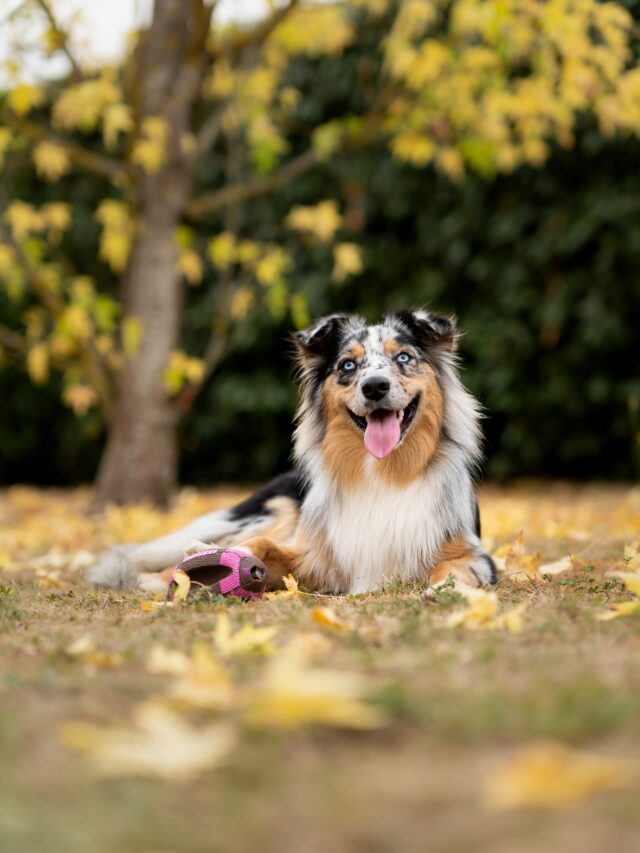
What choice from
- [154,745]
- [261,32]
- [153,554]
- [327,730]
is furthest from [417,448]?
[261,32]

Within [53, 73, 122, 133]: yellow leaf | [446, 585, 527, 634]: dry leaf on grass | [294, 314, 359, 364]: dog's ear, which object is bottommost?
[446, 585, 527, 634]: dry leaf on grass

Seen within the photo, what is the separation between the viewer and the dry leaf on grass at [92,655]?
244 cm

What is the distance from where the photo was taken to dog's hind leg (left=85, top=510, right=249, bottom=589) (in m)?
4.27

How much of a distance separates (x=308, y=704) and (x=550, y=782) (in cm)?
44

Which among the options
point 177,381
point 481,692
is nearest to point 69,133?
point 177,381

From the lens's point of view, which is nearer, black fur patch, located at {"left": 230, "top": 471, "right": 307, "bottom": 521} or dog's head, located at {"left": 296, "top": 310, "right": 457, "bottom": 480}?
dog's head, located at {"left": 296, "top": 310, "right": 457, "bottom": 480}

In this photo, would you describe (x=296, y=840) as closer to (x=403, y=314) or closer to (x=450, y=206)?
(x=403, y=314)

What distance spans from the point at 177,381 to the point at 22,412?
16.8ft

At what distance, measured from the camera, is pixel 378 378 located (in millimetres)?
3717

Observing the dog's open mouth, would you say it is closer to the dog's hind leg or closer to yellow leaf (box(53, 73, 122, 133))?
the dog's hind leg

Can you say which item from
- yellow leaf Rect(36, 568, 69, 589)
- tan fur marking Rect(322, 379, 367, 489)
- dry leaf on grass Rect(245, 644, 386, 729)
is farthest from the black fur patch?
dry leaf on grass Rect(245, 644, 386, 729)

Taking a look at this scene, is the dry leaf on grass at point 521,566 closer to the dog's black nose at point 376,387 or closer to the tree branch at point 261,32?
the dog's black nose at point 376,387

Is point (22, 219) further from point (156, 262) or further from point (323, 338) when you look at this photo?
point (323, 338)

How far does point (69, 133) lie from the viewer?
456 inches
